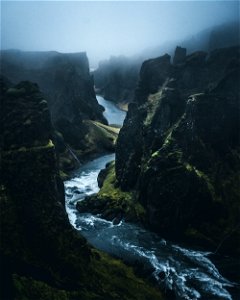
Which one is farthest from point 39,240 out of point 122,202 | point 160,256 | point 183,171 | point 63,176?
point 63,176

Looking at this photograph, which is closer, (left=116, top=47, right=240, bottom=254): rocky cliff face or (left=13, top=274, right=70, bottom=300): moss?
(left=13, top=274, right=70, bottom=300): moss

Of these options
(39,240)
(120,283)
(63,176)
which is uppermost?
(39,240)

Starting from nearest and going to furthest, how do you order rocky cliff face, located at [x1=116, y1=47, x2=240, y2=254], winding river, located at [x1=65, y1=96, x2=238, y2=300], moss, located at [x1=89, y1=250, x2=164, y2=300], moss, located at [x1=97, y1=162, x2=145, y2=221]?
A: moss, located at [x1=89, y1=250, x2=164, y2=300]
winding river, located at [x1=65, y1=96, x2=238, y2=300]
rocky cliff face, located at [x1=116, y1=47, x2=240, y2=254]
moss, located at [x1=97, y1=162, x2=145, y2=221]

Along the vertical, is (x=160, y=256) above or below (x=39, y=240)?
below

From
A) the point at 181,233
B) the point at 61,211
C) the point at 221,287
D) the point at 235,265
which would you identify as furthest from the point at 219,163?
the point at 61,211

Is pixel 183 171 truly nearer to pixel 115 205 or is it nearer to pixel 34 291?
pixel 115 205

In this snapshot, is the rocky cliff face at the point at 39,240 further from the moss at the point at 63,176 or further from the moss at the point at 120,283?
the moss at the point at 63,176

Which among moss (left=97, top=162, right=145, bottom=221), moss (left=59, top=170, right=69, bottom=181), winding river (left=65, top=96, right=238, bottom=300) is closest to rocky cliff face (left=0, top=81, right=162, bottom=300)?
winding river (left=65, top=96, right=238, bottom=300)

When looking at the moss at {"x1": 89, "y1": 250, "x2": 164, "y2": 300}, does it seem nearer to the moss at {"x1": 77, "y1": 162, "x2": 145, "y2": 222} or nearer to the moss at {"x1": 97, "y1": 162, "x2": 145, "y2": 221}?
the moss at {"x1": 97, "y1": 162, "x2": 145, "y2": 221}

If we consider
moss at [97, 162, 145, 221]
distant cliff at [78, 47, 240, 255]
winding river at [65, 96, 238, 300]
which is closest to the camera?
winding river at [65, 96, 238, 300]
